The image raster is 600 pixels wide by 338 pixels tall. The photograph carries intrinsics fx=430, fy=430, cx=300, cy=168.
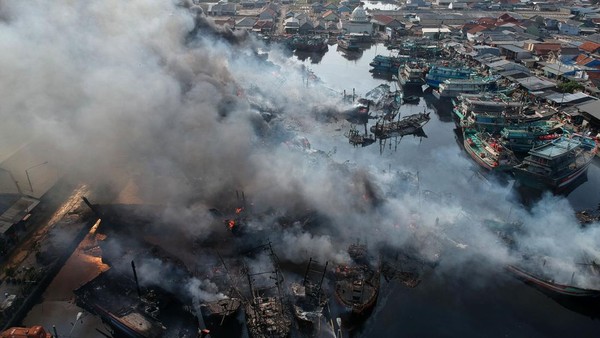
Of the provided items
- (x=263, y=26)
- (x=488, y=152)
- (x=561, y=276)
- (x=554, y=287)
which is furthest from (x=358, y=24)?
(x=554, y=287)

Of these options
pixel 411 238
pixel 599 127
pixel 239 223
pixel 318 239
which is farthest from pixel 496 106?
pixel 239 223

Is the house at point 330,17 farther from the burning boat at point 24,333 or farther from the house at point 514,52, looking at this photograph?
the burning boat at point 24,333

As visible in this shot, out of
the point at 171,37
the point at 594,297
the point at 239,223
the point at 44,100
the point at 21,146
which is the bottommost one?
the point at 594,297

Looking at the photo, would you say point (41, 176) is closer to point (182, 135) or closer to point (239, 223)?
point (182, 135)

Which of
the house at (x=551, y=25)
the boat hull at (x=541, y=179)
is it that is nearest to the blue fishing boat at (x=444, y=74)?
the boat hull at (x=541, y=179)

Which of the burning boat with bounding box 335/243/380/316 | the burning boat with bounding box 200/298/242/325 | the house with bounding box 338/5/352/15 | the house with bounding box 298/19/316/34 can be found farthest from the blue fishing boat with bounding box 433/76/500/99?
the house with bounding box 338/5/352/15

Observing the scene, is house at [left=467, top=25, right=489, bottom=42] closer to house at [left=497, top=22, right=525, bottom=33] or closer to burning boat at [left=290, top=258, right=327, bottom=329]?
house at [left=497, top=22, right=525, bottom=33]
